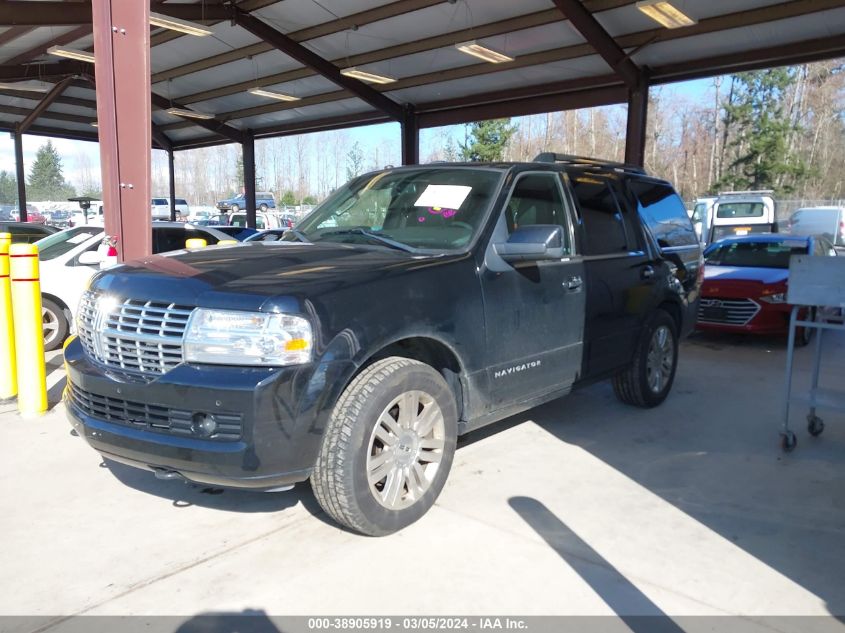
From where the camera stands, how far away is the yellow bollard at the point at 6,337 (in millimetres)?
5582

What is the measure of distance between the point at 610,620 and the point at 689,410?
3622 millimetres

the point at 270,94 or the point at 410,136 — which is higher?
the point at 270,94

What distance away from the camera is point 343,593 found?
2988mm

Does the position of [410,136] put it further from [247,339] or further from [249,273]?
[247,339]

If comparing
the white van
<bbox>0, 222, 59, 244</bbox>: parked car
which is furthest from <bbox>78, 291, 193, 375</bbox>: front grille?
the white van

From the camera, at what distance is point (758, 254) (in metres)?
10.4

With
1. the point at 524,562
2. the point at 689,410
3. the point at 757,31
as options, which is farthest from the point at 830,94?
the point at 524,562

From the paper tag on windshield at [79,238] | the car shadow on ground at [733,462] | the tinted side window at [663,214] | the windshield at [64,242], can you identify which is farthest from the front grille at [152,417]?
the paper tag on windshield at [79,238]

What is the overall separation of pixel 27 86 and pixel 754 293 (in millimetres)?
19629

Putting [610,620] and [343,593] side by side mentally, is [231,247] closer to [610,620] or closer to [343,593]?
[343,593]

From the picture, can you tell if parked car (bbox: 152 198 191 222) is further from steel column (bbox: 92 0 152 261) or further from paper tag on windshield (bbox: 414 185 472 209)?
paper tag on windshield (bbox: 414 185 472 209)

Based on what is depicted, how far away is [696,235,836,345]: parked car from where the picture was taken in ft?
29.5

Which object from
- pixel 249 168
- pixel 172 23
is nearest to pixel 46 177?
pixel 249 168

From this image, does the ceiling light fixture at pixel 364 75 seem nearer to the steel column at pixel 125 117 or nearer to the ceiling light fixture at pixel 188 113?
the ceiling light fixture at pixel 188 113
